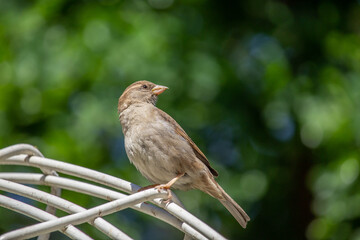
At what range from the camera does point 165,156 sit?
2.94m

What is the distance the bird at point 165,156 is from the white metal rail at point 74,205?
0.76 meters

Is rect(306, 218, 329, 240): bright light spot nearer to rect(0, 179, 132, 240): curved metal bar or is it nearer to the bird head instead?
the bird head

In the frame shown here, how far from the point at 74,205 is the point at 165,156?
104 centimetres

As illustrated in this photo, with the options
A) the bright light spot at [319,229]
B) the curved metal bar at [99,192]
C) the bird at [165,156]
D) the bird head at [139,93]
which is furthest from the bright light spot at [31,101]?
the bright light spot at [319,229]

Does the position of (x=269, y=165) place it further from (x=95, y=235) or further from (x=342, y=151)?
(x=95, y=235)

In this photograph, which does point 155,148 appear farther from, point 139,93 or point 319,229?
point 319,229

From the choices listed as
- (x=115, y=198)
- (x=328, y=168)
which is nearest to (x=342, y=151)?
(x=328, y=168)

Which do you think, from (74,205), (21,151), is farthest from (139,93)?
(74,205)

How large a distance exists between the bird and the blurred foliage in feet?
2.24

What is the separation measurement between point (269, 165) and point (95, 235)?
4.64 feet

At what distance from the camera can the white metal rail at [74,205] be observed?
1.74m

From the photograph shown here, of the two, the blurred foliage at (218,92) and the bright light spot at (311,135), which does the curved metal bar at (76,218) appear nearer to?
the blurred foliage at (218,92)

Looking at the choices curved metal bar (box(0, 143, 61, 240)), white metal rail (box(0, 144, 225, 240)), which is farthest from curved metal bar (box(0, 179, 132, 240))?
curved metal bar (box(0, 143, 61, 240))

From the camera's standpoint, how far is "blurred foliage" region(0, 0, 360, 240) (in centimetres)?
381
